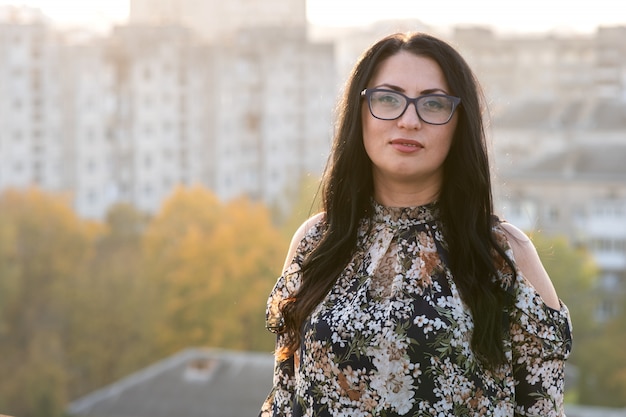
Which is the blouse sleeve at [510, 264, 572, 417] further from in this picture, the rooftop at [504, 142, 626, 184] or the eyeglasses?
the rooftop at [504, 142, 626, 184]

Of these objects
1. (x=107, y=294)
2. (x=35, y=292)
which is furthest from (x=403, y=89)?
(x=35, y=292)

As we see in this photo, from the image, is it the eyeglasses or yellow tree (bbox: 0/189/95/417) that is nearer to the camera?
the eyeglasses

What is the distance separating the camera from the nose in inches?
32.3

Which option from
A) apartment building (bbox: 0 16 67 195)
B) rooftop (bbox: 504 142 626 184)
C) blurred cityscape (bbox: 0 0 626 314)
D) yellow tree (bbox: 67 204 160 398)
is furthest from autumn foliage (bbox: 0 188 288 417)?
rooftop (bbox: 504 142 626 184)

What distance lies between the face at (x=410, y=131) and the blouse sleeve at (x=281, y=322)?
0.09m

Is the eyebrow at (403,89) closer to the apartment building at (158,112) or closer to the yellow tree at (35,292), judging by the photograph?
the yellow tree at (35,292)

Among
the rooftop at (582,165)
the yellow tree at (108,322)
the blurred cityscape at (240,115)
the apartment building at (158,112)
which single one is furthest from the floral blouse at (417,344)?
the rooftop at (582,165)

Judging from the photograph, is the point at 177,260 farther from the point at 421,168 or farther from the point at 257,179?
the point at 421,168

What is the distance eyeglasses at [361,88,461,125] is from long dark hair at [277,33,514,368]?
0.03 feet

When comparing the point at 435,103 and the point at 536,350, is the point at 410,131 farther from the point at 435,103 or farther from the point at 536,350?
the point at 536,350

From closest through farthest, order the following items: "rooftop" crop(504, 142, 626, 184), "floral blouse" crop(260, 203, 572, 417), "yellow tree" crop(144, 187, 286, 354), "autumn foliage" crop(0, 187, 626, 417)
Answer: "floral blouse" crop(260, 203, 572, 417)
"autumn foliage" crop(0, 187, 626, 417)
"yellow tree" crop(144, 187, 286, 354)
"rooftop" crop(504, 142, 626, 184)

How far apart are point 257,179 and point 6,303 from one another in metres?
6.22

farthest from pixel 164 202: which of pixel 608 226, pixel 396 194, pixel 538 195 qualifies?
pixel 396 194

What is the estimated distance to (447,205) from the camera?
0.84 m
